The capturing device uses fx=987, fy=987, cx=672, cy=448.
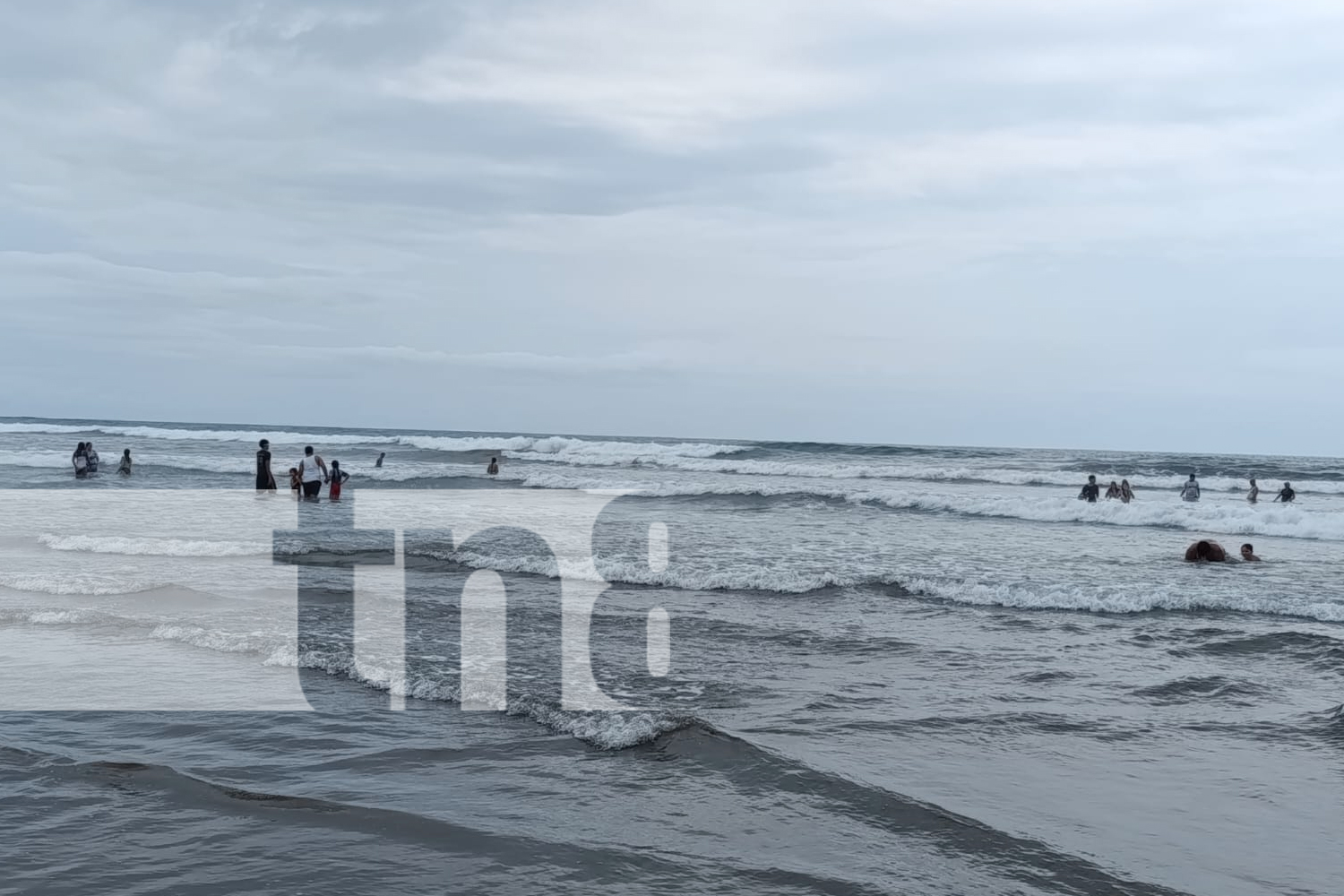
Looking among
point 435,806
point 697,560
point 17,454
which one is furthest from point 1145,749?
point 17,454

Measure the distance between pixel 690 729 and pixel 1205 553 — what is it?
46.5 feet

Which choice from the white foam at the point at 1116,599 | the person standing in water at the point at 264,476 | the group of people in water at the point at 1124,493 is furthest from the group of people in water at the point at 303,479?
the group of people in water at the point at 1124,493

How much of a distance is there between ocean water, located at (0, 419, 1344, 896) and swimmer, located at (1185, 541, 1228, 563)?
61cm

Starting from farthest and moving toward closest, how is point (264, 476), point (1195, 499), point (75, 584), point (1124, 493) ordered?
point (1195, 499) → point (1124, 493) → point (264, 476) → point (75, 584)

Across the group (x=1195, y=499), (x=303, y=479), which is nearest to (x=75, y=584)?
(x=303, y=479)

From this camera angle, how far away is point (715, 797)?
552 cm

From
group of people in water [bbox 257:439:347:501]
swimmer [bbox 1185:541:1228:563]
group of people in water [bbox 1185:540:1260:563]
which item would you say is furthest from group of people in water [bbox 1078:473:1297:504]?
group of people in water [bbox 257:439:347:501]

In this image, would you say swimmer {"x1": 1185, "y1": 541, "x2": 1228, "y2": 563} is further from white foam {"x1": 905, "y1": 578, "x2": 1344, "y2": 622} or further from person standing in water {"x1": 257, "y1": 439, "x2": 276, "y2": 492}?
person standing in water {"x1": 257, "y1": 439, "x2": 276, "y2": 492}

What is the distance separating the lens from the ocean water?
4617mm

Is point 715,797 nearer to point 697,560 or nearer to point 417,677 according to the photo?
point 417,677

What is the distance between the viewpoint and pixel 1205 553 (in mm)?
17344

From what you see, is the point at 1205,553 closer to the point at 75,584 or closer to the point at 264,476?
the point at 75,584

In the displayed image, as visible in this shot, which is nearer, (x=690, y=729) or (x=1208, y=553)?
(x=690, y=729)

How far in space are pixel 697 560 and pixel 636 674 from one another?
7.61 metres
